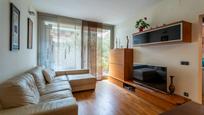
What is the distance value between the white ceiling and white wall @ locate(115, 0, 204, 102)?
379 millimetres

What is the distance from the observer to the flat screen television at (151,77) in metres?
2.69

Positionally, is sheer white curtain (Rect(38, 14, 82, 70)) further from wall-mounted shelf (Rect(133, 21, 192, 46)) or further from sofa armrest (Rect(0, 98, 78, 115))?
sofa armrest (Rect(0, 98, 78, 115))

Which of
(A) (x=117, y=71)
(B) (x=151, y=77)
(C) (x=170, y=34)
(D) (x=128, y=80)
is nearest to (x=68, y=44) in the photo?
(A) (x=117, y=71)

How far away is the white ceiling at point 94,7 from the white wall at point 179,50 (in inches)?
14.9

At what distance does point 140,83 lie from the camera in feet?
10.9

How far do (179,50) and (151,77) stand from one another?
2.97 feet

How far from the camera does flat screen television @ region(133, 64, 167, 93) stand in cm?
269

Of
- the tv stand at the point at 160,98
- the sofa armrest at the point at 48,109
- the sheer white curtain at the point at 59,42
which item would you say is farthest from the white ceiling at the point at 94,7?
the sofa armrest at the point at 48,109

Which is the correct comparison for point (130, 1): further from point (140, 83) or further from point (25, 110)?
point (25, 110)

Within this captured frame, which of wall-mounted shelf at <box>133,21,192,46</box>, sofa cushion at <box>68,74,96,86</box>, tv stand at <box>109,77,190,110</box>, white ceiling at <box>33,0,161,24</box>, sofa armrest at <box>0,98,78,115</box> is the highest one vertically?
white ceiling at <box>33,0,161,24</box>

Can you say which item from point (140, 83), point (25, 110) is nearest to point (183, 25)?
point (140, 83)

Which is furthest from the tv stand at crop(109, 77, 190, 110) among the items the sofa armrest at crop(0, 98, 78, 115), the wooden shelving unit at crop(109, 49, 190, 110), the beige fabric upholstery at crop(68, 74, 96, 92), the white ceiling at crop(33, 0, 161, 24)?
the white ceiling at crop(33, 0, 161, 24)

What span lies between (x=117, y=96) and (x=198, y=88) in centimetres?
182

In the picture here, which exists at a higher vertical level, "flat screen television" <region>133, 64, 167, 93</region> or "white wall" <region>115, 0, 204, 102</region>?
"white wall" <region>115, 0, 204, 102</region>
